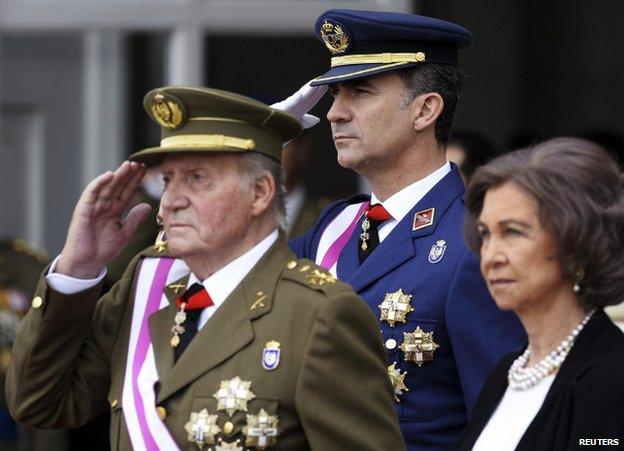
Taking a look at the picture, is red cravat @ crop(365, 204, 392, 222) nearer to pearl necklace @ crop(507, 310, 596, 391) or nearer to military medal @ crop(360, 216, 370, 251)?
military medal @ crop(360, 216, 370, 251)

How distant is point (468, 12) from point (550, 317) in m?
7.11

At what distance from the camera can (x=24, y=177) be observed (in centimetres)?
873

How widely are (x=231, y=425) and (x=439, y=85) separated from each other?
4.14 feet

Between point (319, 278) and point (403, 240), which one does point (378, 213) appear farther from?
point (319, 278)

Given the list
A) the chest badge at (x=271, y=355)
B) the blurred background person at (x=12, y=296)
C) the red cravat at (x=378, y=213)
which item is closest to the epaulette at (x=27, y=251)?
the blurred background person at (x=12, y=296)

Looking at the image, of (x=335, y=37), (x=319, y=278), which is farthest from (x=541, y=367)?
(x=335, y=37)

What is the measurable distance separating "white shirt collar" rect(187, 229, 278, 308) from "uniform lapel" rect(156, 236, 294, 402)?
0.04 ft

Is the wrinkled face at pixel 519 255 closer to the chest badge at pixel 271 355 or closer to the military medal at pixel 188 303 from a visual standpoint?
the chest badge at pixel 271 355

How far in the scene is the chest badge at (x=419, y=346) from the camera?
3.83 m

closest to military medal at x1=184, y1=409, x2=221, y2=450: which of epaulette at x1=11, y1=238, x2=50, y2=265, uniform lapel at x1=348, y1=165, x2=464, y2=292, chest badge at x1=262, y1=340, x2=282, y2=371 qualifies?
chest badge at x1=262, y1=340, x2=282, y2=371

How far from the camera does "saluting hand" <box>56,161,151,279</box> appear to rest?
3.69 meters

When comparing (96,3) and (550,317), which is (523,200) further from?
(96,3)

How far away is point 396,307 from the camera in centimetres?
390

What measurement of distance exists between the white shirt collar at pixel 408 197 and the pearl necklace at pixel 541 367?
871 millimetres
